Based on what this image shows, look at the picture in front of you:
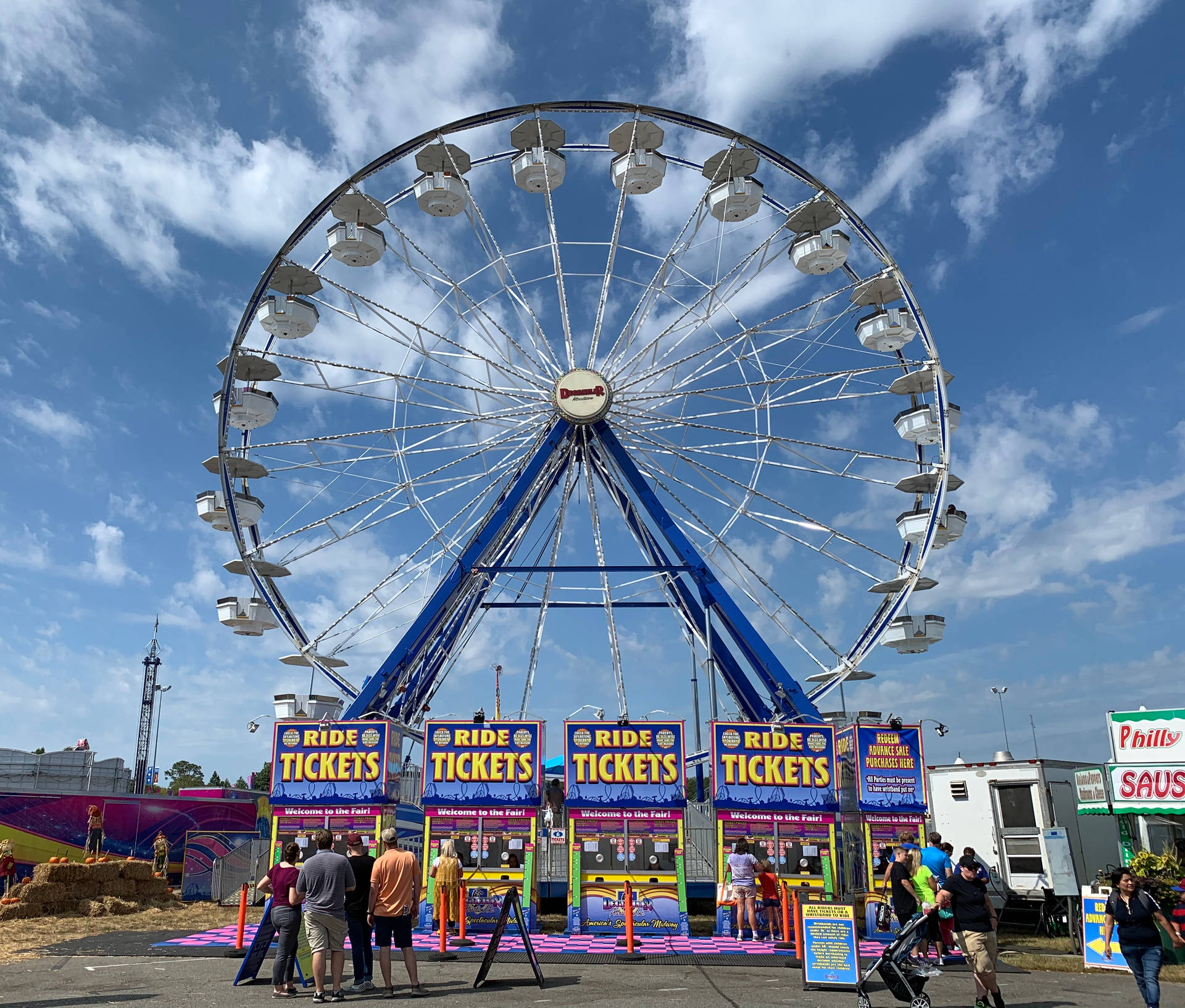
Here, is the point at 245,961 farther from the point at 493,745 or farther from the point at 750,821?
the point at 750,821

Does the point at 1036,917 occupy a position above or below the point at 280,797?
below

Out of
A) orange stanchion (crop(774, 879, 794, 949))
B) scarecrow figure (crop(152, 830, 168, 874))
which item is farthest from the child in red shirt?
scarecrow figure (crop(152, 830, 168, 874))

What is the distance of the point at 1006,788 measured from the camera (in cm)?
1845

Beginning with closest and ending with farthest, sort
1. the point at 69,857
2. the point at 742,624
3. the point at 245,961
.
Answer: the point at 245,961 → the point at 742,624 → the point at 69,857

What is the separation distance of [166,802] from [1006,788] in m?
22.7

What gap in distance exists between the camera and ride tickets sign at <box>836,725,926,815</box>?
16516 millimetres

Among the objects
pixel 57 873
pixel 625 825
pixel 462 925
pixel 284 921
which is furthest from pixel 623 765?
pixel 57 873

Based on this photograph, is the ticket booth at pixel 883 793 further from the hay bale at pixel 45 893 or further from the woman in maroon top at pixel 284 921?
the hay bale at pixel 45 893

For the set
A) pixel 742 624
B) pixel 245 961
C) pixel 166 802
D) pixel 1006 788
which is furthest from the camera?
pixel 166 802

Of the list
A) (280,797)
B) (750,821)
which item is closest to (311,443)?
(280,797)

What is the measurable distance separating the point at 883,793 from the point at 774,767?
2118mm

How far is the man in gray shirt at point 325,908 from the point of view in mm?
8891

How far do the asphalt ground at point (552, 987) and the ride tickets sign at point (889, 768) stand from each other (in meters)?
4.46

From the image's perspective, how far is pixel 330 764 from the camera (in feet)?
55.7
